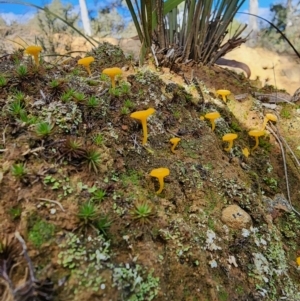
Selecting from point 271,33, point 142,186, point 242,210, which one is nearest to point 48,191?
point 142,186

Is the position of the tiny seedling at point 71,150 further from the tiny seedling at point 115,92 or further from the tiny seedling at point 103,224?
the tiny seedling at point 115,92

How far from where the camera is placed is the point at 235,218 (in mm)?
1921

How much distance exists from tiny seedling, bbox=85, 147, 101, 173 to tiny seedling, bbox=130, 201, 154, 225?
31 centimetres

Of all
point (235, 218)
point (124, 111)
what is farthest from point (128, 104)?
point (235, 218)

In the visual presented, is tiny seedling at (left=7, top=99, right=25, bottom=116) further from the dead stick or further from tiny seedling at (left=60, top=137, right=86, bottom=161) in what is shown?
the dead stick

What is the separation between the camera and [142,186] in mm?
1821

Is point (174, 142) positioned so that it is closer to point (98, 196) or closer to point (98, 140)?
point (98, 140)

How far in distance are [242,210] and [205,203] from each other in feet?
0.80

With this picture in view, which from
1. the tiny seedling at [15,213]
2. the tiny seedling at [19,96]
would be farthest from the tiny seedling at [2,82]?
the tiny seedling at [15,213]

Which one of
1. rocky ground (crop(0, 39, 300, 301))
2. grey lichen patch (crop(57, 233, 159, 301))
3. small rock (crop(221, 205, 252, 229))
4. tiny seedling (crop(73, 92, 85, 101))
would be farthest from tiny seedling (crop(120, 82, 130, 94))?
grey lichen patch (crop(57, 233, 159, 301))

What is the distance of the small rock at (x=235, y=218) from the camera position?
191 cm

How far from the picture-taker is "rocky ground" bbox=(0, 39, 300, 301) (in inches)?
54.5

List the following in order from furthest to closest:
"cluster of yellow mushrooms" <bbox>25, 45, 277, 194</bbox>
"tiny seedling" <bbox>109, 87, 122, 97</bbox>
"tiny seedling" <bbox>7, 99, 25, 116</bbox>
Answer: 1. "tiny seedling" <bbox>109, 87, 122, 97</bbox>
2. "tiny seedling" <bbox>7, 99, 25, 116</bbox>
3. "cluster of yellow mushrooms" <bbox>25, 45, 277, 194</bbox>

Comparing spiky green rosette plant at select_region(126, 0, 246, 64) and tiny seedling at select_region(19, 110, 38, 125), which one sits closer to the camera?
tiny seedling at select_region(19, 110, 38, 125)
